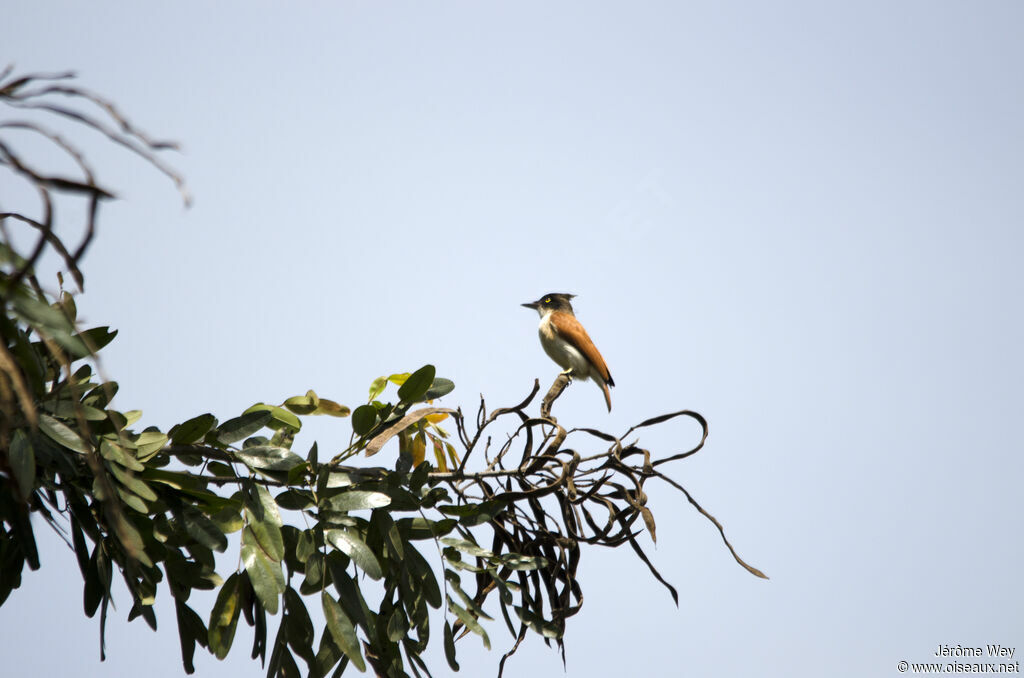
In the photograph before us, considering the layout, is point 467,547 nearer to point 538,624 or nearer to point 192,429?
point 538,624

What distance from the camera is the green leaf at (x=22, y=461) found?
1784 millimetres

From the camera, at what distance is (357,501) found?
8.01ft

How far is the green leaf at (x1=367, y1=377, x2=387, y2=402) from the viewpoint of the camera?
297cm

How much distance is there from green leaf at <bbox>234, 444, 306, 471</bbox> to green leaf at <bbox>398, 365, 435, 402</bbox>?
0.43m

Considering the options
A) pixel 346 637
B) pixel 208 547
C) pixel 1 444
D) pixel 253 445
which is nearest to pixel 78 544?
pixel 208 547

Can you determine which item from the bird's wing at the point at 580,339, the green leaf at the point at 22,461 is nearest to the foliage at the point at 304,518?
the green leaf at the point at 22,461

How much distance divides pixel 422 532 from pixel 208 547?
63 cm

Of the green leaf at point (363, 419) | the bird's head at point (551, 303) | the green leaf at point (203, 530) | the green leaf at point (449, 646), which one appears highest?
the bird's head at point (551, 303)

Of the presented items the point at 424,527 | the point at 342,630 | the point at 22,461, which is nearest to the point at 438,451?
the point at 424,527

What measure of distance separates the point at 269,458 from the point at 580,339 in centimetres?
430

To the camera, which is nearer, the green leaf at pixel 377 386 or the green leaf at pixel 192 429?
the green leaf at pixel 192 429

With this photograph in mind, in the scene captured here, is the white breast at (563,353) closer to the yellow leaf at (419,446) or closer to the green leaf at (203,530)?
the yellow leaf at (419,446)

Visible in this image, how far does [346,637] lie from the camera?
232cm

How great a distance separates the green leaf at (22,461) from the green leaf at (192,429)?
0.58 metres
